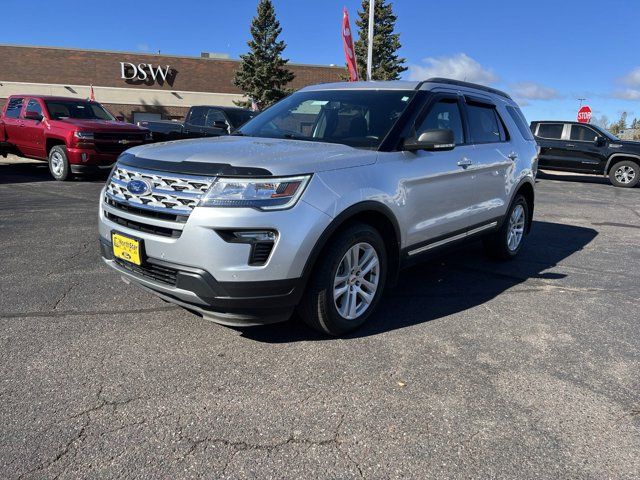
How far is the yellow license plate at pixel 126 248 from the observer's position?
3191 millimetres

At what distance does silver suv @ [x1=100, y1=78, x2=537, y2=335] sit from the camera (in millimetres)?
2951

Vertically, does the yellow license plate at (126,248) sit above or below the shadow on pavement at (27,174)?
above

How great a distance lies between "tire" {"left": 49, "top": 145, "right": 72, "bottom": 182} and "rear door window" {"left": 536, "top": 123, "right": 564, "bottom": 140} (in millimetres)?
13881

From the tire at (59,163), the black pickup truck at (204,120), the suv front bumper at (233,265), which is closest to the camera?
the suv front bumper at (233,265)

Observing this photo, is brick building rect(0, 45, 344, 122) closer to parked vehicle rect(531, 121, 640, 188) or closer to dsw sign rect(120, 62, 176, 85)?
dsw sign rect(120, 62, 176, 85)

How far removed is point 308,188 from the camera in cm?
309

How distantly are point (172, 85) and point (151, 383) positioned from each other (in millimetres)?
41192

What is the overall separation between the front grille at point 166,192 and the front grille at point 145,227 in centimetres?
11

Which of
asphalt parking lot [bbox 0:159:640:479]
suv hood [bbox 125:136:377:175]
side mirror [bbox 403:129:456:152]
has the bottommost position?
asphalt parking lot [bbox 0:159:640:479]

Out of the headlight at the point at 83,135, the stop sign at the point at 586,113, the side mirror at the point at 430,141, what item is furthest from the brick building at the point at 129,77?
the side mirror at the point at 430,141

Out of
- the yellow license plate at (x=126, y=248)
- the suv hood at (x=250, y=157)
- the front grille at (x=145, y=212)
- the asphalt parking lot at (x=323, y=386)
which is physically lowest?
the asphalt parking lot at (x=323, y=386)

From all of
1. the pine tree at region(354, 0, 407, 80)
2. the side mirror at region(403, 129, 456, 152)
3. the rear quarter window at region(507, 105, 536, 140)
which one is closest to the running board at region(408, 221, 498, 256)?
the side mirror at region(403, 129, 456, 152)

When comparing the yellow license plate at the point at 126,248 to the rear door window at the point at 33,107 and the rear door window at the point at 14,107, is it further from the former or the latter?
the rear door window at the point at 14,107

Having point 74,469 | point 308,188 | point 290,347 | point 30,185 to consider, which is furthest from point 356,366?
point 30,185
